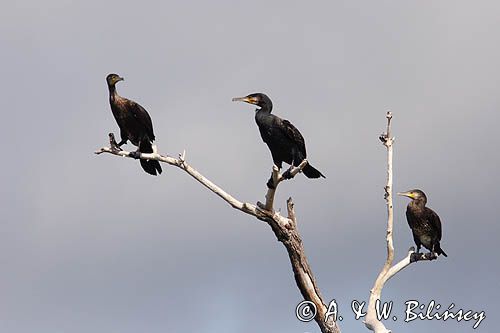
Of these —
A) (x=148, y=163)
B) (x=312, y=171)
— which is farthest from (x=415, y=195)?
(x=148, y=163)

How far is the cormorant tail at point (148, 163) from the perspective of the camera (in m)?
18.7

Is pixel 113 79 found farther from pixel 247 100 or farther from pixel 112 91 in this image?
pixel 247 100

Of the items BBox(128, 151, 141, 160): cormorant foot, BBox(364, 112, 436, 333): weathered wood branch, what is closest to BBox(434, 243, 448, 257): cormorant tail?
BBox(364, 112, 436, 333): weathered wood branch

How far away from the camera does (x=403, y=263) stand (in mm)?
17828

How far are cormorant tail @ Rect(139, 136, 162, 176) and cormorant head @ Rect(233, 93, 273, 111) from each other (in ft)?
4.80

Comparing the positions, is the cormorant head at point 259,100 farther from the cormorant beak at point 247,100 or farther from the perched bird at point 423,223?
the perched bird at point 423,223

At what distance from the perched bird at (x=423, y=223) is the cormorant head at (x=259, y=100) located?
3.32 meters

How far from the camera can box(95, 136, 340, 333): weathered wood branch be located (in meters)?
17.1

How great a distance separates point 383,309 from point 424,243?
3222mm

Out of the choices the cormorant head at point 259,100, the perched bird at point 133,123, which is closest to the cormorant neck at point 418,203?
the cormorant head at point 259,100

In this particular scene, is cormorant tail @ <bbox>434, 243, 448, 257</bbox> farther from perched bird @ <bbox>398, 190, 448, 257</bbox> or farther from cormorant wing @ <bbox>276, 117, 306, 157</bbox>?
cormorant wing @ <bbox>276, 117, 306, 157</bbox>

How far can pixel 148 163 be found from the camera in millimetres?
18672

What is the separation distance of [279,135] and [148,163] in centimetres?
198

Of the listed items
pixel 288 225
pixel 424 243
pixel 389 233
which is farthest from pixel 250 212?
pixel 424 243
